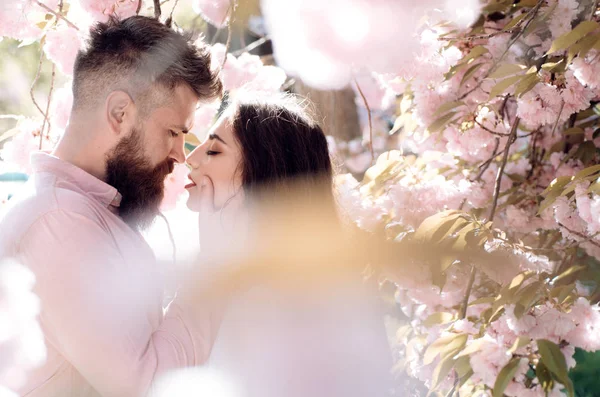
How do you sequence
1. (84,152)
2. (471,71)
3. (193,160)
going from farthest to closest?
(471,71) → (193,160) → (84,152)

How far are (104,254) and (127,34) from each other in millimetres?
559

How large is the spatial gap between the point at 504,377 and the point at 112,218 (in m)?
0.89

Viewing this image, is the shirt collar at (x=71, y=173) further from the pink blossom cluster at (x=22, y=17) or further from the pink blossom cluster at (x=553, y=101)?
the pink blossom cluster at (x=553, y=101)

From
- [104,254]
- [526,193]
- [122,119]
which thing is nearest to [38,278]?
[104,254]

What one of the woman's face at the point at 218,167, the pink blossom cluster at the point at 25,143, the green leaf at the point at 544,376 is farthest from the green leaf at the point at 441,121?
the pink blossom cluster at the point at 25,143

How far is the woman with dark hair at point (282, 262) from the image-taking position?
146 centimetres

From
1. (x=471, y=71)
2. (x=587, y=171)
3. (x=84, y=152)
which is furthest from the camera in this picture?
(x=471, y=71)

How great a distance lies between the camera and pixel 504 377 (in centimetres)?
147

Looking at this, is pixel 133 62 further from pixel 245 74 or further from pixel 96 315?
pixel 96 315

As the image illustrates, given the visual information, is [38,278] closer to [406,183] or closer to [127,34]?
[127,34]

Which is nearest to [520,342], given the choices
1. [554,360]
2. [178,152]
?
[554,360]

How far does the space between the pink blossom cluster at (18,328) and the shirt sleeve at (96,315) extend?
2 cm

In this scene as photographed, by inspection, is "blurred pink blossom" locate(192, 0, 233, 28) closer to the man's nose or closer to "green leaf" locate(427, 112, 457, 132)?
the man's nose

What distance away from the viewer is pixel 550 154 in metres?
2.12
